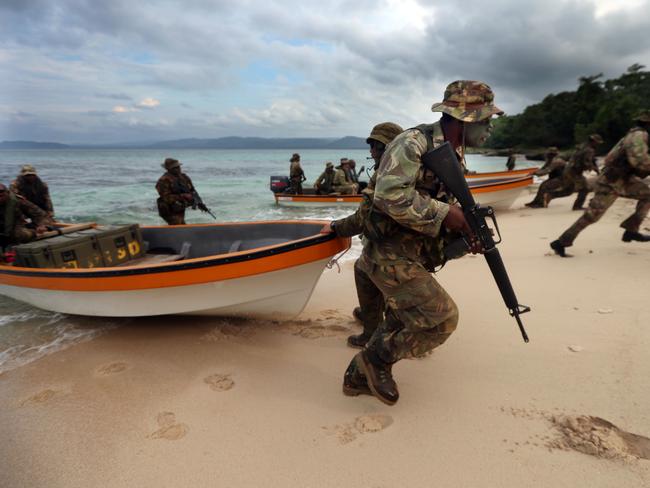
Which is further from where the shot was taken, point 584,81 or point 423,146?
point 584,81

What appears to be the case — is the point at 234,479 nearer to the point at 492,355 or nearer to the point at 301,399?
the point at 301,399

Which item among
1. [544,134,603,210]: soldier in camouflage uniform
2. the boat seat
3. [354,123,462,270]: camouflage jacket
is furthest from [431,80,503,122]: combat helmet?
[544,134,603,210]: soldier in camouflage uniform

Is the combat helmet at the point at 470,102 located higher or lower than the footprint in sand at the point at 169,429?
higher

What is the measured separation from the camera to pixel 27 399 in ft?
9.01

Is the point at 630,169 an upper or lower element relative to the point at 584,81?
lower

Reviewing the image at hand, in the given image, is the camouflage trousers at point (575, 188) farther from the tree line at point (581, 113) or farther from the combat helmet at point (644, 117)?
the tree line at point (581, 113)

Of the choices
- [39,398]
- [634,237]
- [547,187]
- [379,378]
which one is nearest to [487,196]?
[547,187]

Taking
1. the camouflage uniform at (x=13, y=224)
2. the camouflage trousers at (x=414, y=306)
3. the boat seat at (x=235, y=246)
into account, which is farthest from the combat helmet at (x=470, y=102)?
the camouflage uniform at (x=13, y=224)

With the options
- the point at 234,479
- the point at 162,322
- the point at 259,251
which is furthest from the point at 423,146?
the point at 162,322

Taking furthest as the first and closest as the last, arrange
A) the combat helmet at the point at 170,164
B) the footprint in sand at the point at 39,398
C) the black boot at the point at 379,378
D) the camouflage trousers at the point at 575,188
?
1. the camouflage trousers at the point at 575,188
2. the combat helmet at the point at 170,164
3. the footprint in sand at the point at 39,398
4. the black boot at the point at 379,378

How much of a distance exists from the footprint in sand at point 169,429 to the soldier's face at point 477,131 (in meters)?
2.42

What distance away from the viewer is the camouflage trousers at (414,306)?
6.83 ft

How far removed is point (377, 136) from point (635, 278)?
134 inches

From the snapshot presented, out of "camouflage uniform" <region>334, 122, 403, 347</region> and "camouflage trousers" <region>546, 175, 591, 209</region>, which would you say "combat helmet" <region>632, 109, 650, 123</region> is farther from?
"camouflage trousers" <region>546, 175, 591, 209</region>
